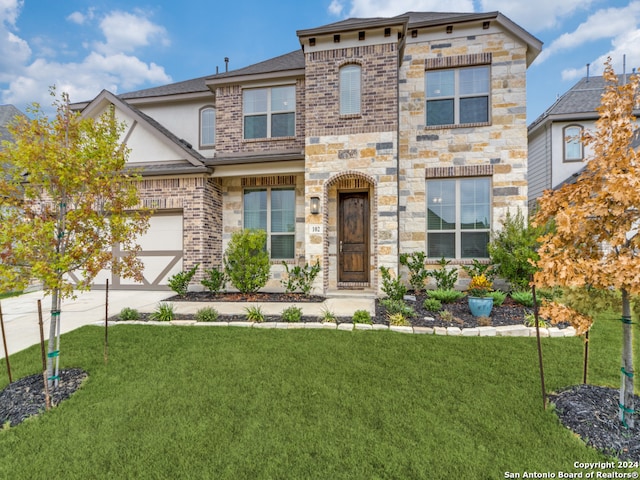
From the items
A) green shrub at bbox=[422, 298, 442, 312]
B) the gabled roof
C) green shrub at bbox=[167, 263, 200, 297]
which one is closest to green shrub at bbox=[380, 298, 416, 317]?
green shrub at bbox=[422, 298, 442, 312]

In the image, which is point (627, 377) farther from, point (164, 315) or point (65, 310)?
point (65, 310)

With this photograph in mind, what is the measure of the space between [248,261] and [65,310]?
12.2 ft

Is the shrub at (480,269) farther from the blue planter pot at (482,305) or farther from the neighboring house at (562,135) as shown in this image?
the neighboring house at (562,135)

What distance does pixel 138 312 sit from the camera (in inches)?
212

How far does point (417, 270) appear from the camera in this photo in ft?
22.6

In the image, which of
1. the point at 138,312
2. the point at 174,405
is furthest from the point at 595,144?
the point at 138,312

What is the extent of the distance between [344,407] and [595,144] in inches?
113

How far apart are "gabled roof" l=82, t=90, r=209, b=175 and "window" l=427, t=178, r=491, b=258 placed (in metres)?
5.93

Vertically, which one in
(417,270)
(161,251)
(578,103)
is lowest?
(417,270)

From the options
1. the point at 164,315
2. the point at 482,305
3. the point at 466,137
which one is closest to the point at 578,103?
the point at 466,137

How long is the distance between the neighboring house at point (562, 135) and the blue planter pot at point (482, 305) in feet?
23.7

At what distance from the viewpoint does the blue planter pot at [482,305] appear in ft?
15.5

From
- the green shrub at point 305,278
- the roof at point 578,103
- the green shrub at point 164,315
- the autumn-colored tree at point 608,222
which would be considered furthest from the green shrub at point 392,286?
the roof at point 578,103

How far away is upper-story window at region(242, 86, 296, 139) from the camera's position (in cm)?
770
